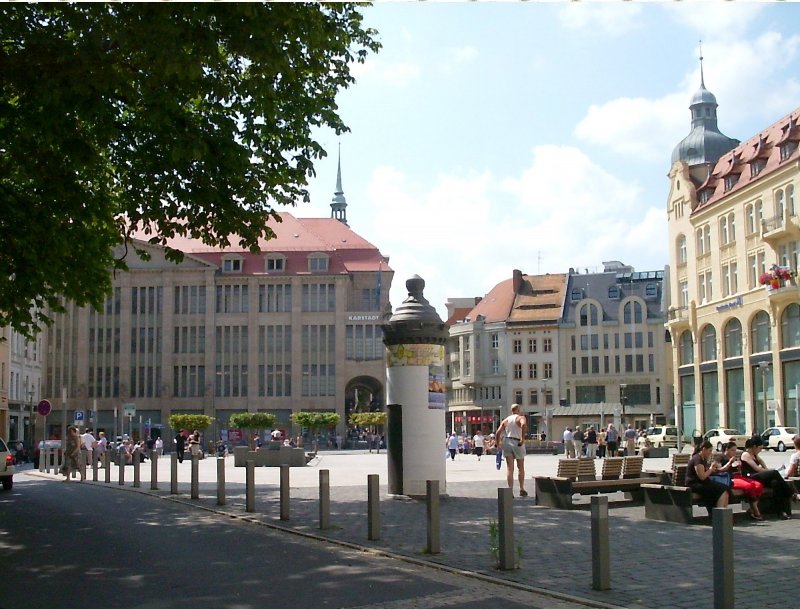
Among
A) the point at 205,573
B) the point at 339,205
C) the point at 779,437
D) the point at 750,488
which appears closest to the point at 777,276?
the point at 779,437

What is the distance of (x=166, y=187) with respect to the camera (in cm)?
1534

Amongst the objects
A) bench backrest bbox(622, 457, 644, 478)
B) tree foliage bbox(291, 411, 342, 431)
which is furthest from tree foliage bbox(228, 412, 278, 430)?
bench backrest bbox(622, 457, 644, 478)

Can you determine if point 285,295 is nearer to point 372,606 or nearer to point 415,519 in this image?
point 415,519

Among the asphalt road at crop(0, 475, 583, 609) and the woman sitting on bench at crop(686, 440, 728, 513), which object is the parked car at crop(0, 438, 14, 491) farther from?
the woman sitting on bench at crop(686, 440, 728, 513)

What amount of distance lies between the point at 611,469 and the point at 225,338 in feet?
253

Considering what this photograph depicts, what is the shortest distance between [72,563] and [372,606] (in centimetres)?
460

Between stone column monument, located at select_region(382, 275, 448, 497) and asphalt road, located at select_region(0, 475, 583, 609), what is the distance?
4.05m

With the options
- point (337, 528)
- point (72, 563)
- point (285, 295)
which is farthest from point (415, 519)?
point (285, 295)

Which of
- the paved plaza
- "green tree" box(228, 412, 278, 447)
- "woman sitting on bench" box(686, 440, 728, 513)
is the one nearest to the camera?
the paved plaza

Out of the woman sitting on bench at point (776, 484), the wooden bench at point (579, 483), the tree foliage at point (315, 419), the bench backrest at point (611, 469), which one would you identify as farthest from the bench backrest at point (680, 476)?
the tree foliage at point (315, 419)

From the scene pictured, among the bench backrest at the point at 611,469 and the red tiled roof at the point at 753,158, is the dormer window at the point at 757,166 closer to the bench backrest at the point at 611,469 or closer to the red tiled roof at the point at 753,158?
the red tiled roof at the point at 753,158

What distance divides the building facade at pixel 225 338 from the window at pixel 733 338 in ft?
115

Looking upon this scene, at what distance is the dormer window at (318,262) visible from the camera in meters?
91.6

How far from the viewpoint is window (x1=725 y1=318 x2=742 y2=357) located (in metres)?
61.6
